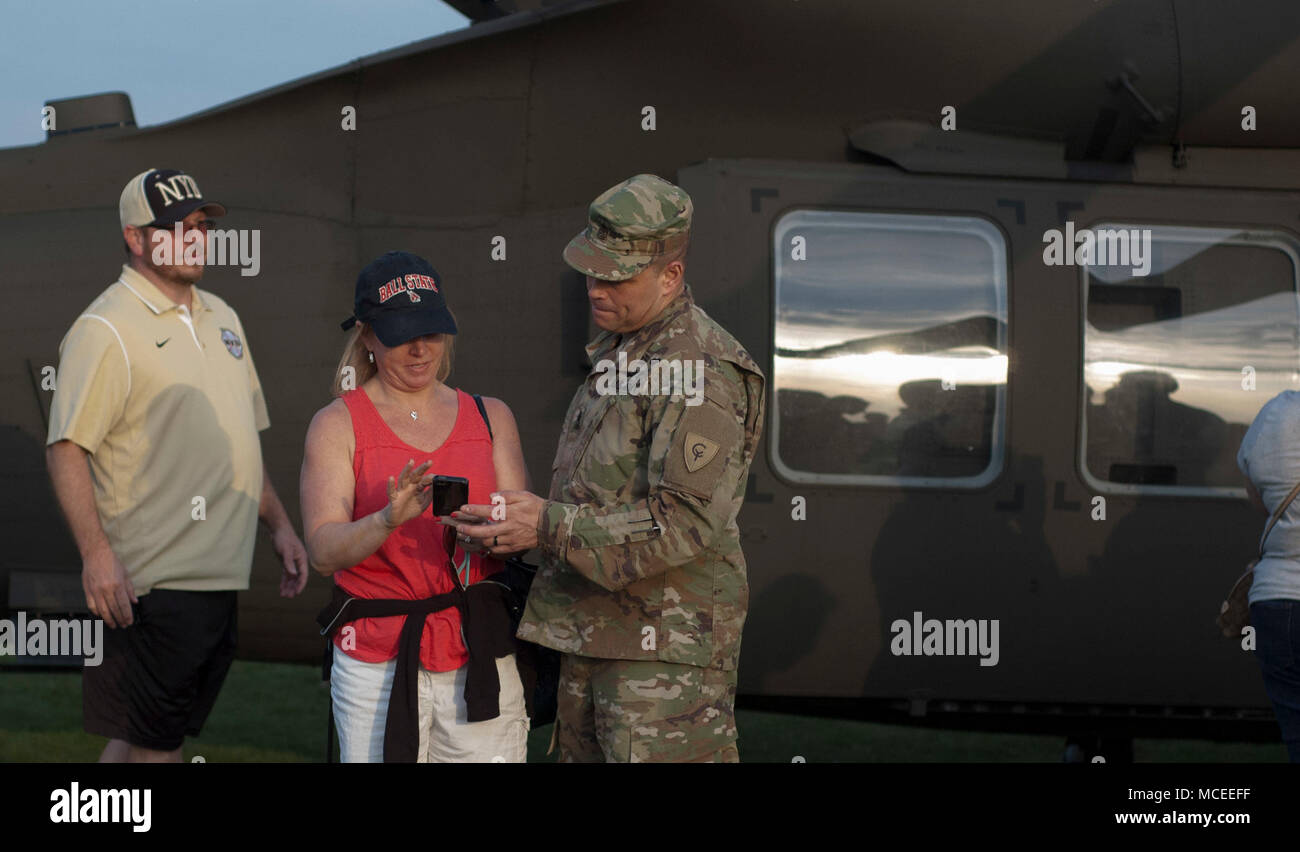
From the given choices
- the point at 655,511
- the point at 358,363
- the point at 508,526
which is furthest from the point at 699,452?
the point at 358,363

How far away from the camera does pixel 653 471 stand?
2.81 meters

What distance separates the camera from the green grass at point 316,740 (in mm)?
7430

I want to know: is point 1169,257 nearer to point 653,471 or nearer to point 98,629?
point 653,471

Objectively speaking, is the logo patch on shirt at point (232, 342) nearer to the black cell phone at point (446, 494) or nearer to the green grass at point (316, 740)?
the black cell phone at point (446, 494)

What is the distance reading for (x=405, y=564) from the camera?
3018 millimetres

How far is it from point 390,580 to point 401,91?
8.56 feet

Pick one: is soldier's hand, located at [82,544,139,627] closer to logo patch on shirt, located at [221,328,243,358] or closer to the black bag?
logo patch on shirt, located at [221,328,243,358]

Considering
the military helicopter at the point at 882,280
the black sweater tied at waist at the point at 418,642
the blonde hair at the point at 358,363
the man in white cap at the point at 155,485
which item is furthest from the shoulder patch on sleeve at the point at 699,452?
the military helicopter at the point at 882,280

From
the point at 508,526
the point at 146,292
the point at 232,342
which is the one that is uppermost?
the point at 146,292

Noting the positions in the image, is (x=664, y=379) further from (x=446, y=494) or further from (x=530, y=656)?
(x=530, y=656)

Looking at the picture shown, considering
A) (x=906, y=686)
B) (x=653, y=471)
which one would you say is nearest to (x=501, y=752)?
(x=653, y=471)

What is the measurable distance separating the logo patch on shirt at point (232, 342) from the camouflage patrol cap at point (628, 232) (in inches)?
70.8

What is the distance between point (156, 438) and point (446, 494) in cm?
159

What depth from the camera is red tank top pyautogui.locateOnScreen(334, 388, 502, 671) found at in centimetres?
298
